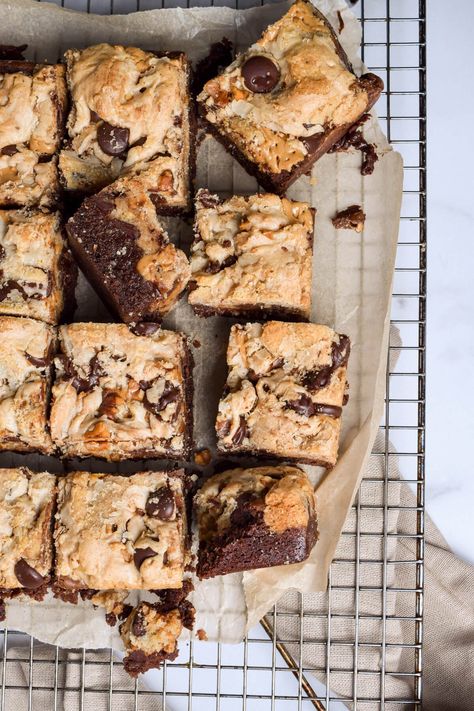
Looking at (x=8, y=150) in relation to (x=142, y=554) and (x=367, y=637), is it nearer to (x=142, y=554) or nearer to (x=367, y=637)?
(x=142, y=554)

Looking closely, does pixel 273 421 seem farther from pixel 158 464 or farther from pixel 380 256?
pixel 380 256

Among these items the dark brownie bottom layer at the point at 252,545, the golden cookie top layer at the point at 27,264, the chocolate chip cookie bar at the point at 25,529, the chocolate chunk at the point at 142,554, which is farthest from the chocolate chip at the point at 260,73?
the chocolate chunk at the point at 142,554

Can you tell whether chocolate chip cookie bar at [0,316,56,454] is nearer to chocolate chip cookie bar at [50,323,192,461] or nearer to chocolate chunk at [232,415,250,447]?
chocolate chip cookie bar at [50,323,192,461]

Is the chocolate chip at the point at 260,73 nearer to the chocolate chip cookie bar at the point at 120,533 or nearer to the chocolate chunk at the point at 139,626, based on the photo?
the chocolate chip cookie bar at the point at 120,533

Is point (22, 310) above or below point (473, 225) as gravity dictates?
below

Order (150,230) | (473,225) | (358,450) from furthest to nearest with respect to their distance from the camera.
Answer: (473,225) < (358,450) < (150,230)

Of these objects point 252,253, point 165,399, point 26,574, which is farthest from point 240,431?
point 26,574

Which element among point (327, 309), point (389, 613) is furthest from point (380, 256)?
point (389, 613)
